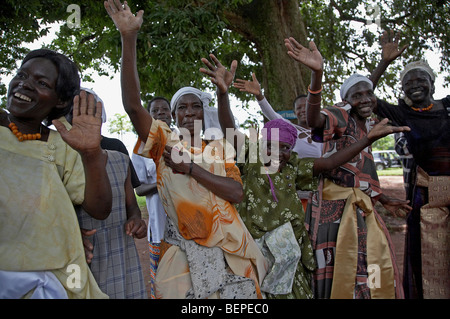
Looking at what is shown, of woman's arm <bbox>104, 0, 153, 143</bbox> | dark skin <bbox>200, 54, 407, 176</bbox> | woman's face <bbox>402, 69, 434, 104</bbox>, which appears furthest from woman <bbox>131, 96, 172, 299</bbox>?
woman's face <bbox>402, 69, 434, 104</bbox>

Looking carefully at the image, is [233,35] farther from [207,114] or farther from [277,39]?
[207,114]

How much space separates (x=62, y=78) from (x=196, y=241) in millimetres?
1114

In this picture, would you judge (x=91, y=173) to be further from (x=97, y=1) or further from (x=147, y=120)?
(x=97, y=1)

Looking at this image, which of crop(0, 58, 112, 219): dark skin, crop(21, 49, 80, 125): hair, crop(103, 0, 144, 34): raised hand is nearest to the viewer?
crop(0, 58, 112, 219): dark skin

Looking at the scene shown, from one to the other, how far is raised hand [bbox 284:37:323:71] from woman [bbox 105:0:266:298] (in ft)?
3.11

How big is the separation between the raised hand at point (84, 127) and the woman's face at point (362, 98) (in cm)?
191

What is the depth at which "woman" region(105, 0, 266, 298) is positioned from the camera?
211cm

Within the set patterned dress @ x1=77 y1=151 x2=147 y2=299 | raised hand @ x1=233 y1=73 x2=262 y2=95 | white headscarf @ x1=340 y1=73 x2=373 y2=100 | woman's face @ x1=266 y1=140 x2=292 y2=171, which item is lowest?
patterned dress @ x1=77 y1=151 x2=147 y2=299

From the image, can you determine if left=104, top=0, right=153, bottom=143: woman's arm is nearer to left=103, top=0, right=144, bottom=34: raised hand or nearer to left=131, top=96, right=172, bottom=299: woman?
left=103, top=0, right=144, bottom=34: raised hand

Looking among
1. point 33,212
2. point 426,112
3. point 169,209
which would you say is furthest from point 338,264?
point 33,212

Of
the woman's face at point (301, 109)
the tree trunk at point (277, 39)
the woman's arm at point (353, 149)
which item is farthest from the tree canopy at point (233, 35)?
the woman's arm at point (353, 149)

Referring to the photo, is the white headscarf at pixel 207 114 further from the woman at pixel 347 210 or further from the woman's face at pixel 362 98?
the woman's face at pixel 362 98

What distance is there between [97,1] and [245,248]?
17.3 feet

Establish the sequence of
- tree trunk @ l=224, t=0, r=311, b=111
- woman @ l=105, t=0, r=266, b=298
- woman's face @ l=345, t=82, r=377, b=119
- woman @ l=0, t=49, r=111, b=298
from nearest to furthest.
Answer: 1. woman @ l=0, t=49, r=111, b=298
2. woman @ l=105, t=0, r=266, b=298
3. woman's face @ l=345, t=82, r=377, b=119
4. tree trunk @ l=224, t=0, r=311, b=111
